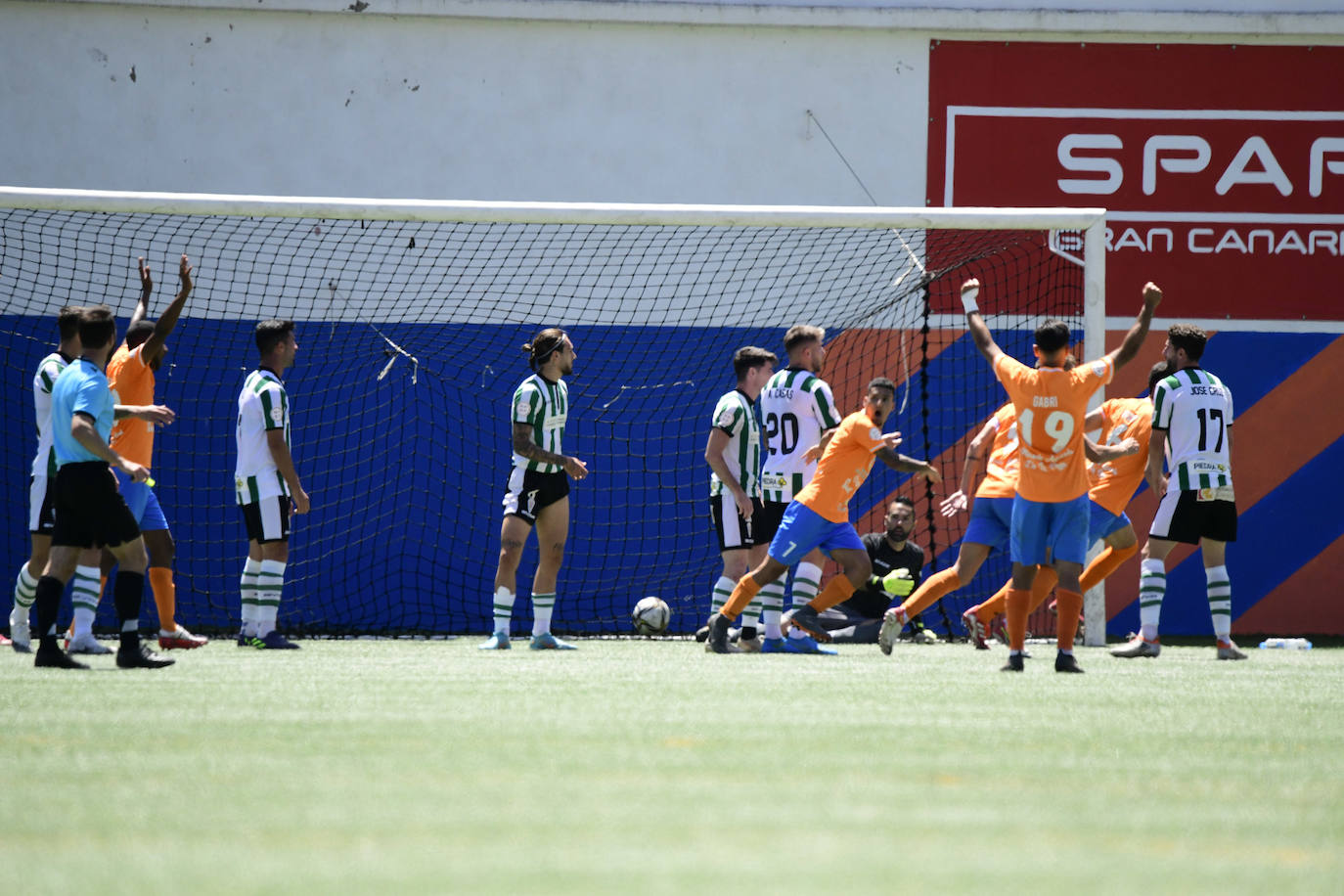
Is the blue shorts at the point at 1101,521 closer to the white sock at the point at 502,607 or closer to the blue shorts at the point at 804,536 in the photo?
the blue shorts at the point at 804,536

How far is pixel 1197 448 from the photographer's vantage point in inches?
359

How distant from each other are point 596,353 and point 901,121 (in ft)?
10.5

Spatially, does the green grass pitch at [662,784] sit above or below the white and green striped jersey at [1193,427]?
below

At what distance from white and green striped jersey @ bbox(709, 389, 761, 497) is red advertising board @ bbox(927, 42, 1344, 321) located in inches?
145

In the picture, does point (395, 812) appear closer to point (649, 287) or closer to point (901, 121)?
point (649, 287)

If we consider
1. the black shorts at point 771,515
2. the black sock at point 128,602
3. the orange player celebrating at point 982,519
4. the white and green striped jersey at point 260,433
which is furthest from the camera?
the black shorts at point 771,515

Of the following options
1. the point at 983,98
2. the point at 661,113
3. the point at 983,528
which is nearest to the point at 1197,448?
the point at 983,528

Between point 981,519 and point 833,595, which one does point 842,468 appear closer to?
point 833,595

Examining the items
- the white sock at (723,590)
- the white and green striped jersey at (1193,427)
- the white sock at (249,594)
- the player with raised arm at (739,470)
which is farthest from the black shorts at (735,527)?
the white sock at (249,594)

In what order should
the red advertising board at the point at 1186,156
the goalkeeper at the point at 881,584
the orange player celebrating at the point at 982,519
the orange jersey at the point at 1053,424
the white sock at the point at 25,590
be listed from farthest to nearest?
the red advertising board at the point at 1186,156 → the goalkeeper at the point at 881,584 → the orange player celebrating at the point at 982,519 → the white sock at the point at 25,590 → the orange jersey at the point at 1053,424

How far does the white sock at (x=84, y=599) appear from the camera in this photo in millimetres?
7957

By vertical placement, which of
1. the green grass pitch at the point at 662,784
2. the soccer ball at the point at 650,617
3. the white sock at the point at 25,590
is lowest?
the green grass pitch at the point at 662,784

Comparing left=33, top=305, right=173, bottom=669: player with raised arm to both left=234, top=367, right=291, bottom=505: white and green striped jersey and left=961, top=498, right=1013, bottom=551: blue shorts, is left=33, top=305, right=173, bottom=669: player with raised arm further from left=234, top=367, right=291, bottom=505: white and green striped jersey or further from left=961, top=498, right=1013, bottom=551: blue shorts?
left=961, top=498, right=1013, bottom=551: blue shorts

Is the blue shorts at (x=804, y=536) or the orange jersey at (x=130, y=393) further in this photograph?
the orange jersey at (x=130, y=393)
